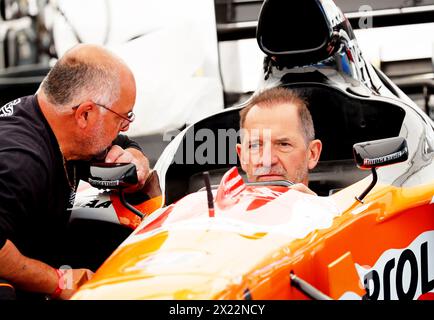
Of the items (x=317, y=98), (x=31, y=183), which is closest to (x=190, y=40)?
(x=317, y=98)

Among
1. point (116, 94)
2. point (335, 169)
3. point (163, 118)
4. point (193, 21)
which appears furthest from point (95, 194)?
point (193, 21)

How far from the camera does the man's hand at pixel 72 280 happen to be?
128 centimetres

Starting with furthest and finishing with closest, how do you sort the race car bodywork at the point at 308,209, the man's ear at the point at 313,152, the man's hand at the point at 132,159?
1. the man's hand at the point at 132,159
2. the man's ear at the point at 313,152
3. the race car bodywork at the point at 308,209

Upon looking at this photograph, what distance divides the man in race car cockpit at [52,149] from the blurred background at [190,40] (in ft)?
1.74

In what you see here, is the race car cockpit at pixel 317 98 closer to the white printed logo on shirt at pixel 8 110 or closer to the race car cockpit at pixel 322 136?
the race car cockpit at pixel 322 136

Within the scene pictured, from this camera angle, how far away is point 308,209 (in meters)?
1.19

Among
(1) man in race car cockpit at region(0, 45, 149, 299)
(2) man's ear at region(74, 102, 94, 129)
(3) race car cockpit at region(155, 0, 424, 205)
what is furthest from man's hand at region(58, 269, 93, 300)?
(3) race car cockpit at region(155, 0, 424, 205)

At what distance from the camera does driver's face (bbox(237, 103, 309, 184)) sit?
1.45 metres

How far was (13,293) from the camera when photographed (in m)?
1.25

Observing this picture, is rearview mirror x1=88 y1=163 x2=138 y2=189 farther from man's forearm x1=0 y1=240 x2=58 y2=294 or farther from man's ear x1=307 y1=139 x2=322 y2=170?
man's ear x1=307 y1=139 x2=322 y2=170

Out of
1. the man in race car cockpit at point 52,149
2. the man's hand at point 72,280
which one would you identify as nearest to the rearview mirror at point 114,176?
the man in race car cockpit at point 52,149

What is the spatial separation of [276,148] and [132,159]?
0.40 meters

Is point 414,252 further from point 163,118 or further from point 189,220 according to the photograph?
point 163,118

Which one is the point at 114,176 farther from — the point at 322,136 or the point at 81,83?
the point at 322,136
